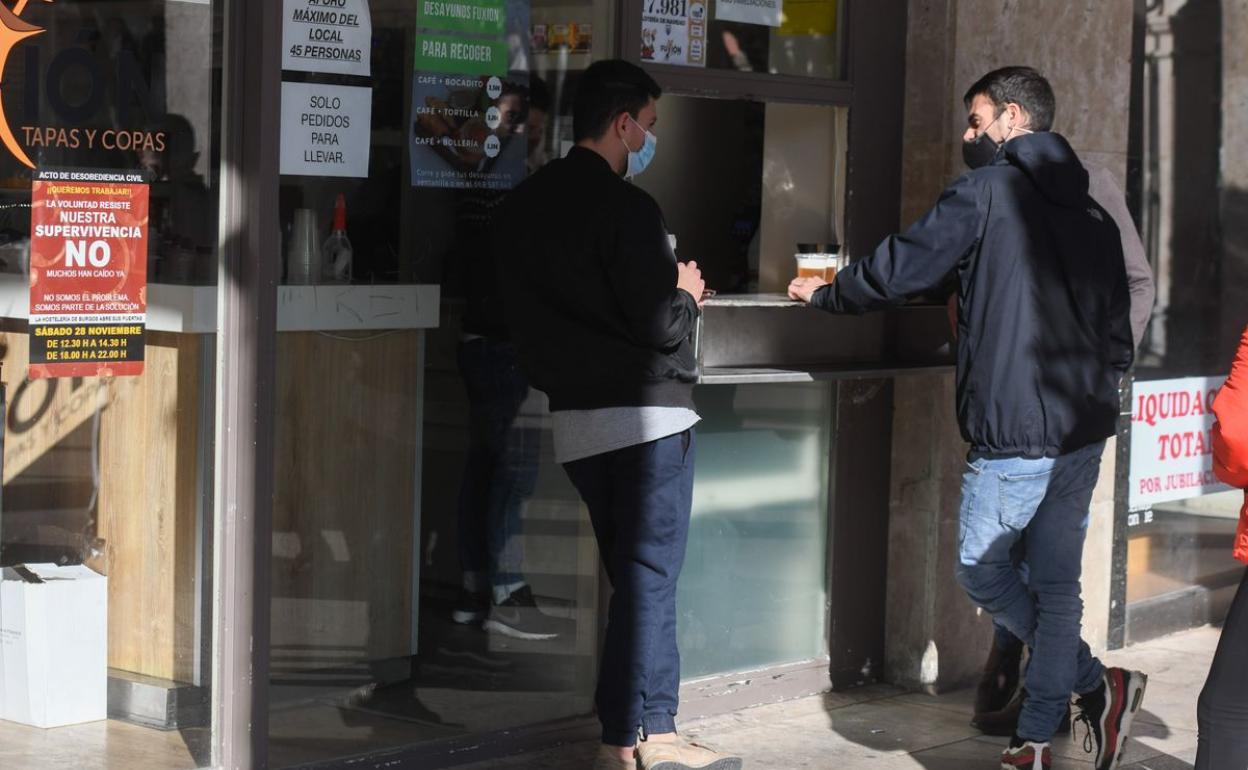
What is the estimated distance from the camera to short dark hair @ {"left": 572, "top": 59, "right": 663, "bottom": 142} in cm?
454

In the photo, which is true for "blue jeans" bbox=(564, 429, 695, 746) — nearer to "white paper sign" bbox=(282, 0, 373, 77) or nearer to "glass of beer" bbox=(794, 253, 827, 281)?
"glass of beer" bbox=(794, 253, 827, 281)

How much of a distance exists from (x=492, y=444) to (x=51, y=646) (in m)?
1.34

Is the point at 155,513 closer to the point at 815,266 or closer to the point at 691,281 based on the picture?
the point at 691,281

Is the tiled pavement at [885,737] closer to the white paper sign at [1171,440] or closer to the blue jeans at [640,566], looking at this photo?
the blue jeans at [640,566]

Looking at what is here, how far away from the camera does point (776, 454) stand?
230 inches

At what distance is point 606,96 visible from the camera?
4539 millimetres

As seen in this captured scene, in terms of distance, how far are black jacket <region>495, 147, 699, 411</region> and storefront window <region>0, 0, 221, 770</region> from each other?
2.57ft

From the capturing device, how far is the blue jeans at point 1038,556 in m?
4.84

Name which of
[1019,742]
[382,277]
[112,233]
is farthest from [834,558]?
[112,233]

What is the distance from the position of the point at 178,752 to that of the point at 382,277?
4.39 ft

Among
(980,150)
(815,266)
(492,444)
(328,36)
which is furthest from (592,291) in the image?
(980,150)

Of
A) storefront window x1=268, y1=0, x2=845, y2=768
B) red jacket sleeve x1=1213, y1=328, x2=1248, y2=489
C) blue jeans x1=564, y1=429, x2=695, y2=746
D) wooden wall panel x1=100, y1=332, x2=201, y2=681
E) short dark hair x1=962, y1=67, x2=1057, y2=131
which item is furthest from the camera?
short dark hair x1=962, y1=67, x2=1057, y2=131

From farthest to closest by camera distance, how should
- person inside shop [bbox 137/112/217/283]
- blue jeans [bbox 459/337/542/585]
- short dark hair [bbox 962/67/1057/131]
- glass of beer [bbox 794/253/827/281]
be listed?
glass of beer [bbox 794/253/827/281]
blue jeans [bbox 459/337/542/585]
short dark hair [bbox 962/67/1057/131]
person inside shop [bbox 137/112/217/283]

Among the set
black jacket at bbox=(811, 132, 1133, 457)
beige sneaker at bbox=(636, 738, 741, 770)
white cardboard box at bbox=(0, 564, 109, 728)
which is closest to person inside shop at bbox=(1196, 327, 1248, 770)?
black jacket at bbox=(811, 132, 1133, 457)
